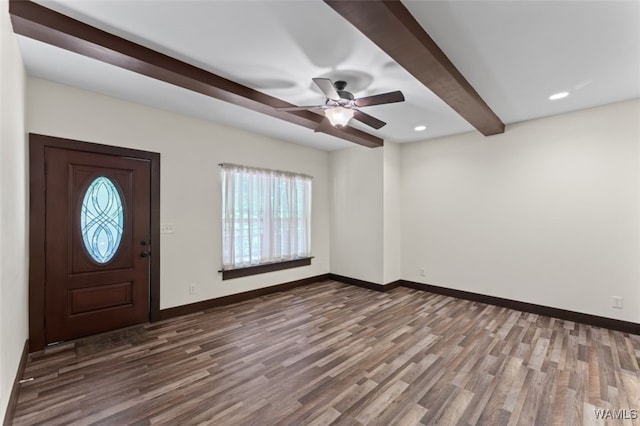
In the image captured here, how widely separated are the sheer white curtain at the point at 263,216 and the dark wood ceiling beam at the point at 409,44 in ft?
9.41

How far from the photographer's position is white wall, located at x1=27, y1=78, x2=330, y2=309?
9.50 feet

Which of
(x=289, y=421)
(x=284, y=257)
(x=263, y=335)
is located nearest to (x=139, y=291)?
(x=263, y=335)

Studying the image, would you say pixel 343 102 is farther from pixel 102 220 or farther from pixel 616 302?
pixel 616 302

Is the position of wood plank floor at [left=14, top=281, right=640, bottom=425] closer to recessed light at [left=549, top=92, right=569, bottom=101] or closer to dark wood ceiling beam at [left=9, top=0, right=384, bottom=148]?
dark wood ceiling beam at [left=9, top=0, right=384, bottom=148]

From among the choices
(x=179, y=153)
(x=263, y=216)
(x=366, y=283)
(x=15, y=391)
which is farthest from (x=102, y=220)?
(x=366, y=283)

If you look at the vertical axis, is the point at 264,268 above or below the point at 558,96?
below

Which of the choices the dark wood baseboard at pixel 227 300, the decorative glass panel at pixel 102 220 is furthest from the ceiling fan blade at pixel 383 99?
the dark wood baseboard at pixel 227 300

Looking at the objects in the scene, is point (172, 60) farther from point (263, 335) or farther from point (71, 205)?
point (263, 335)

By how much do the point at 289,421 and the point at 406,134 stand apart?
13.7ft

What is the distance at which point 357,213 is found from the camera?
5305mm

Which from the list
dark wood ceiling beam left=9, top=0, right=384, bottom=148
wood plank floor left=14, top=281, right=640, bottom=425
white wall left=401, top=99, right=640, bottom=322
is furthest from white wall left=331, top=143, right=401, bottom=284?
dark wood ceiling beam left=9, top=0, right=384, bottom=148

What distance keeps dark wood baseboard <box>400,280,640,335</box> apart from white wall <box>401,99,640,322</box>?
7 cm

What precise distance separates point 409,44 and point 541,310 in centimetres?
393

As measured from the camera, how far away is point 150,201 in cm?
347
